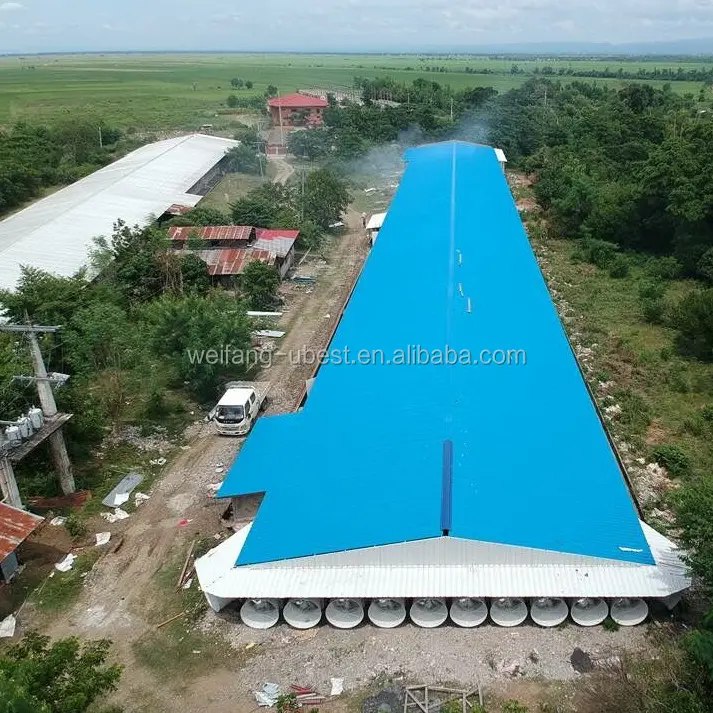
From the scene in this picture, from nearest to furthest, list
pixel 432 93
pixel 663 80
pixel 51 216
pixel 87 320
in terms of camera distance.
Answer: pixel 87 320 → pixel 51 216 → pixel 432 93 → pixel 663 80

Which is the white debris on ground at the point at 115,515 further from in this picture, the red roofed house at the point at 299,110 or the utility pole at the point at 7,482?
the red roofed house at the point at 299,110

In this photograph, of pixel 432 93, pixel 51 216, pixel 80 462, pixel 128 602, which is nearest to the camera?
pixel 128 602

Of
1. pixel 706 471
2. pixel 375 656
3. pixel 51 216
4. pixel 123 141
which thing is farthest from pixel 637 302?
pixel 123 141

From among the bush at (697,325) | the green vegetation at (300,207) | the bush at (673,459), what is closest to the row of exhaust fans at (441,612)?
the bush at (673,459)

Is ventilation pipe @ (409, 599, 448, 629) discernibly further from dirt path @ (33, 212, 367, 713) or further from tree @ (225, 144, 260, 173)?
tree @ (225, 144, 260, 173)

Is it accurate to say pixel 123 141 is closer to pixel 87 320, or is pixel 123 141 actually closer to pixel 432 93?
pixel 432 93

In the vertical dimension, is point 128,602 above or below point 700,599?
below
